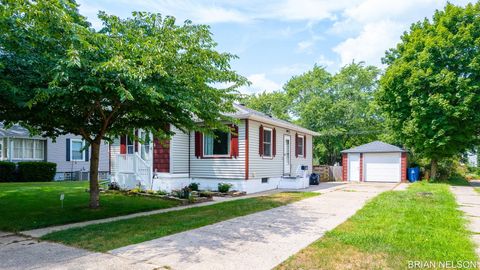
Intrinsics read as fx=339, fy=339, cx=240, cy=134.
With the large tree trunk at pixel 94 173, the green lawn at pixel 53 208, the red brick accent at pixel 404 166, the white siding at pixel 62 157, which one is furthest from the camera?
the white siding at pixel 62 157

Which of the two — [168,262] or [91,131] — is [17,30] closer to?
[91,131]

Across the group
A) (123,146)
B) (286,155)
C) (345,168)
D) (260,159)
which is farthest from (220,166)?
(345,168)

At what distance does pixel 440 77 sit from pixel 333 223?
16.4 meters

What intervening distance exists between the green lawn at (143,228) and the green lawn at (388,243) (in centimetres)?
281

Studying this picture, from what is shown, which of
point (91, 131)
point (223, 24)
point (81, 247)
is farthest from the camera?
point (223, 24)

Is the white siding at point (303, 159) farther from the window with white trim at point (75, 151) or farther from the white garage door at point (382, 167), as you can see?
the window with white trim at point (75, 151)

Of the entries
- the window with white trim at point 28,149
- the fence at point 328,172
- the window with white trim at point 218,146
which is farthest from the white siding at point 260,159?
the window with white trim at point 28,149

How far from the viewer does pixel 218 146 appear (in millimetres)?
15312

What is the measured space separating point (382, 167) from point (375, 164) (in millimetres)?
499

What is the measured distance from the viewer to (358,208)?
10.1 m

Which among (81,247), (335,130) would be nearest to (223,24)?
(81,247)

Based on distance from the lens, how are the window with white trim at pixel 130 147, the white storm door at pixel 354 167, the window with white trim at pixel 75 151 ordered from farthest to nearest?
the window with white trim at pixel 75 151 → the white storm door at pixel 354 167 → the window with white trim at pixel 130 147

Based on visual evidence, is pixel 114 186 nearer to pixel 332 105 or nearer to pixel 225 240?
pixel 225 240

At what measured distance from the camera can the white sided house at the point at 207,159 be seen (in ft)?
48.0
